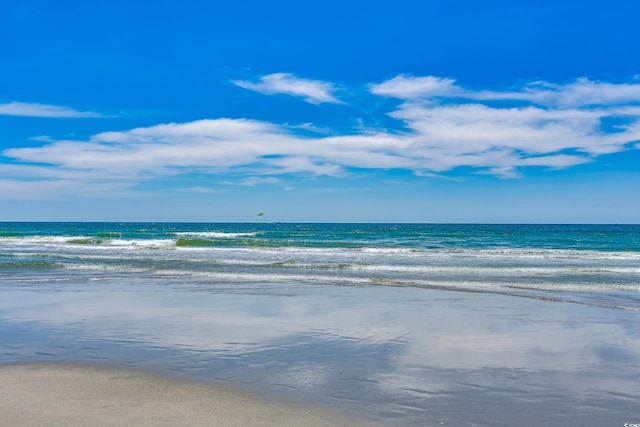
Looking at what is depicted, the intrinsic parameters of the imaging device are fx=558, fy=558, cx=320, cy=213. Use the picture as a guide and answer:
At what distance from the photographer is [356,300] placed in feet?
44.7

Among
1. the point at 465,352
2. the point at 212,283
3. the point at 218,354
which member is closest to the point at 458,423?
the point at 465,352

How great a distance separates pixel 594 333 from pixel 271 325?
5.70 metres

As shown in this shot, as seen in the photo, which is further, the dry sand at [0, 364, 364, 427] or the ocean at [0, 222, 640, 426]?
the ocean at [0, 222, 640, 426]

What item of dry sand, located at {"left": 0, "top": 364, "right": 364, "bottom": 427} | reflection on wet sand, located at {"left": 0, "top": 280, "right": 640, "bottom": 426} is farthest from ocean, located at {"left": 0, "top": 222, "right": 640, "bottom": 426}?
dry sand, located at {"left": 0, "top": 364, "right": 364, "bottom": 427}

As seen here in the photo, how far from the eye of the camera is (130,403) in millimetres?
5891

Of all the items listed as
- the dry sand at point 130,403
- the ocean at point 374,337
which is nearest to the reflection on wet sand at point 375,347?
the ocean at point 374,337

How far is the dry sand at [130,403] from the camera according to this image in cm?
540

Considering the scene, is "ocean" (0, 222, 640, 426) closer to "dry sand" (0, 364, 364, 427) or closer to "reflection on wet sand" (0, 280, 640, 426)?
"reflection on wet sand" (0, 280, 640, 426)

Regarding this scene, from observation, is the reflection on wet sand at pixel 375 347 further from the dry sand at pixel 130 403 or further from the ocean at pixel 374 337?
the dry sand at pixel 130 403

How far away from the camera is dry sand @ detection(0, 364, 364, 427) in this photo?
5.40 meters

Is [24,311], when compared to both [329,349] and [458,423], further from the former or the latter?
[458,423]

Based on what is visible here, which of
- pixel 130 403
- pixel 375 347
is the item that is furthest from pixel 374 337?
pixel 130 403

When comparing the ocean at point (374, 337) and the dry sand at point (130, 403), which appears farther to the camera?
the ocean at point (374, 337)

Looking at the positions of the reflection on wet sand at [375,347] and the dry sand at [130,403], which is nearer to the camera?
the dry sand at [130,403]
